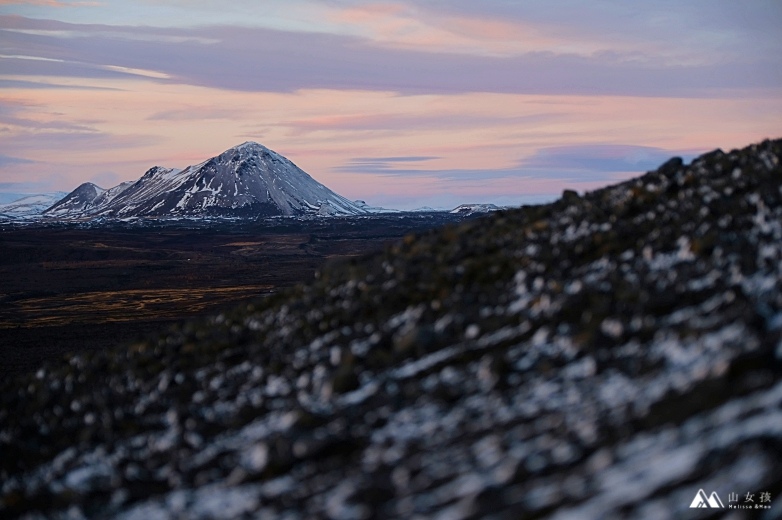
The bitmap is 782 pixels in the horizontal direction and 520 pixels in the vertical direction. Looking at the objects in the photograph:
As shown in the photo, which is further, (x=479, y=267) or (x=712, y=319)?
(x=479, y=267)

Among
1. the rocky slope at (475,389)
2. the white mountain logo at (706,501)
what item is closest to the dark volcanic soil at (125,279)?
the rocky slope at (475,389)

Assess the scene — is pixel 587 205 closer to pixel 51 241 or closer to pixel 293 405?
pixel 293 405

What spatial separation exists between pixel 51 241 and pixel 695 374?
166 metres

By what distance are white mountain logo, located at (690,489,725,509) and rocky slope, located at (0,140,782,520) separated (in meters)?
0.04

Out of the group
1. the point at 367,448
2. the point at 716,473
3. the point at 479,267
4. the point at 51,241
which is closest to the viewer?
the point at 716,473

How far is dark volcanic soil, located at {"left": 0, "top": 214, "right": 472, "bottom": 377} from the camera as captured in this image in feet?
190

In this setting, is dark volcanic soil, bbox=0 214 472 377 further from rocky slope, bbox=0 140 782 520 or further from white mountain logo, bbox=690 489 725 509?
white mountain logo, bbox=690 489 725 509

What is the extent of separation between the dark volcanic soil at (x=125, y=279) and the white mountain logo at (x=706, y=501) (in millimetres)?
17177

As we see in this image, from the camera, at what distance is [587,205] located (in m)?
19.4

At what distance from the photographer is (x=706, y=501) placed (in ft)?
26.4

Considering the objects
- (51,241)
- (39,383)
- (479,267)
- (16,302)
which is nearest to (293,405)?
(479,267)

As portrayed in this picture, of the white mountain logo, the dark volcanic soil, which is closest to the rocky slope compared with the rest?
the white mountain logo

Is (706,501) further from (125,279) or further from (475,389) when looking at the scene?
(125,279)

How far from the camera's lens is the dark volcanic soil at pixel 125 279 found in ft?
190
